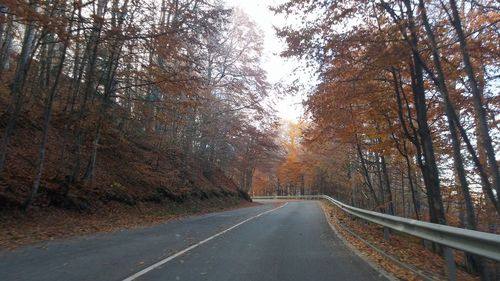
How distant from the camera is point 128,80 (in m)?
19.8

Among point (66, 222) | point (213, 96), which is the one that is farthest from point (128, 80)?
point (213, 96)

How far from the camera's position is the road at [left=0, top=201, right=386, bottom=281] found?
279 inches

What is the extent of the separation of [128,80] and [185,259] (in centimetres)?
1302

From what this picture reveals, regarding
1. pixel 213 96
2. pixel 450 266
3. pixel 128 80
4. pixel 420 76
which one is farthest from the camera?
pixel 213 96

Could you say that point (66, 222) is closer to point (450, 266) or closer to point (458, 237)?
point (450, 266)

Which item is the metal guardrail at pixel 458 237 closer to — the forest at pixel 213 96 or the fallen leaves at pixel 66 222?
the forest at pixel 213 96

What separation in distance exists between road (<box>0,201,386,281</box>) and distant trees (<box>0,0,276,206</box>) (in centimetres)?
511

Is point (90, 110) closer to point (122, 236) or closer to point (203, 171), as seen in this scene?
point (122, 236)

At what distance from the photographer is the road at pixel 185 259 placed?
708 cm

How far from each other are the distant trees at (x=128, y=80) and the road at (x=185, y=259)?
5.11 meters

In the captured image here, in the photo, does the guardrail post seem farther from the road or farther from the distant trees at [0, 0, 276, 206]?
the distant trees at [0, 0, 276, 206]

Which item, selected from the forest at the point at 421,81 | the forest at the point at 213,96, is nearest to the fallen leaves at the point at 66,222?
the forest at the point at 213,96

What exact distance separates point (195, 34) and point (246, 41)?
582 inches

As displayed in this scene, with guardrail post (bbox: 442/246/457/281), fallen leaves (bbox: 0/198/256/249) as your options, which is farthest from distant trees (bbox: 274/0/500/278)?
→ fallen leaves (bbox: 0/198/256/249)
